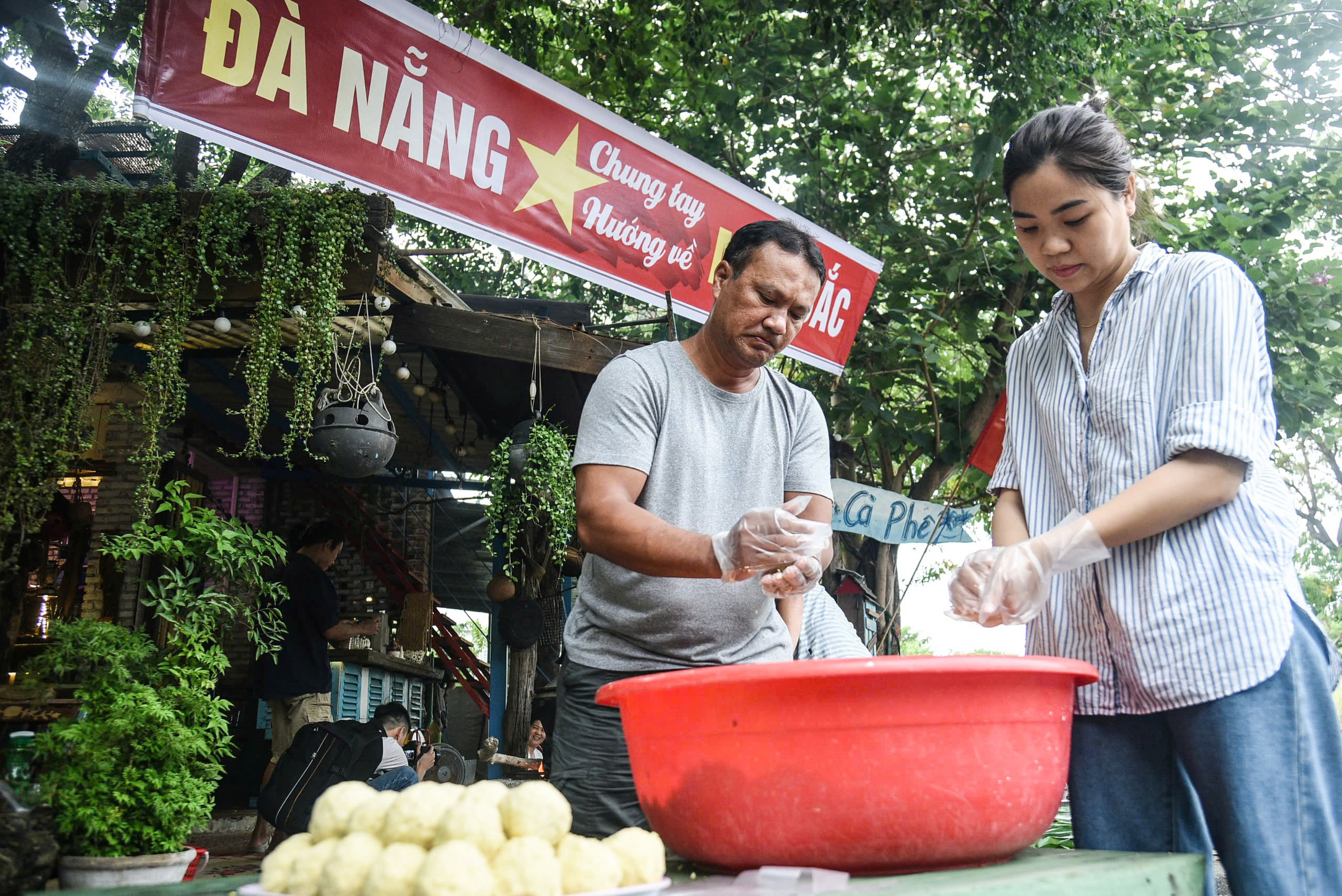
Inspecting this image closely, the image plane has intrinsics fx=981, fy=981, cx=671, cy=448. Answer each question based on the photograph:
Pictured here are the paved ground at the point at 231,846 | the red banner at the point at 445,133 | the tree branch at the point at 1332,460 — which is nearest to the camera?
the red banner at the point at 445,133

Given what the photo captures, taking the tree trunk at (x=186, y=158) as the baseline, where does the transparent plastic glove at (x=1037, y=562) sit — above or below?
below

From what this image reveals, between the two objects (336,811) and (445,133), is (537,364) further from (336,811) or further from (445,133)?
(336,811)

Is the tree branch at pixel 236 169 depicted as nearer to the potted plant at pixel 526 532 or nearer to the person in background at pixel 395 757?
the potted plant at pixel 526 532

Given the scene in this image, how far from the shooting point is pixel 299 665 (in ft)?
21.3

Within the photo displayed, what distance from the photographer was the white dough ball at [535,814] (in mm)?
1001

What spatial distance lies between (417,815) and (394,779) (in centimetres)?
530

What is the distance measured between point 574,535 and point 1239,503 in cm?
610

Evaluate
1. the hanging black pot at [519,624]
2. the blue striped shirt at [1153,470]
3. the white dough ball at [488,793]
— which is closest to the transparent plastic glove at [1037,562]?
the blue striped shirt at [1153,470]

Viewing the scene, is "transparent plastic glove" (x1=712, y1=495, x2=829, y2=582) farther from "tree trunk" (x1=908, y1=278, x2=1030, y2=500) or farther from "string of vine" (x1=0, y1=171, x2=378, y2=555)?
"tree trunk" (x1=908, y1=278, x2=1030, y2=500)

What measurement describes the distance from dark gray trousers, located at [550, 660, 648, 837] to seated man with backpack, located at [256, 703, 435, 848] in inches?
153

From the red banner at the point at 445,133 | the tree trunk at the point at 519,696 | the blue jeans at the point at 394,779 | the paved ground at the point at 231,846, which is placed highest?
the red banner at the point at 445,133

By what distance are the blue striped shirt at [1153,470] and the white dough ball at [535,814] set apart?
0.99m

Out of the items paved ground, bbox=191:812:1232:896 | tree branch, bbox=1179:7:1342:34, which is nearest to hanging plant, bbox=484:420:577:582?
paved ground, bbox=191:812:1232:896

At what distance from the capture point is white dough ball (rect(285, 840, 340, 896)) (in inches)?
37.9
